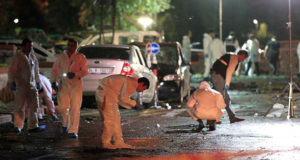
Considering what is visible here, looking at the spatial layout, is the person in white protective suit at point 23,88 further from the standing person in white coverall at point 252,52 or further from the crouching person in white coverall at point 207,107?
the standing person in white coverall at point 252,52

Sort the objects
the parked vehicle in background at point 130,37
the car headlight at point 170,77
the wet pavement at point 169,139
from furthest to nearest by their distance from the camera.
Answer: the parked vehicle in background at point 130,37 < the car headlight at point 170,77 < the wet pavement at point 169,139

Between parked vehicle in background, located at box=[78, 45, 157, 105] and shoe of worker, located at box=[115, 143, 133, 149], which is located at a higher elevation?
parked vehicle in background, located at box=[78, 45, 157, 105]

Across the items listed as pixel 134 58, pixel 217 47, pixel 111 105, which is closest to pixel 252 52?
pixel 217 47

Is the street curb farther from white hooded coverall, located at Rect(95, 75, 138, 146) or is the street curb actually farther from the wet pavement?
white hooded coverall, located at Rect(95, 75, 138, 146)

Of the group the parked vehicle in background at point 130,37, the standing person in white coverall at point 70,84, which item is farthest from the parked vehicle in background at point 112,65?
the parked vehicle in background at point 130,37

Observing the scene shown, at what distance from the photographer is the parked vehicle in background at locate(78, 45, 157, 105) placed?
1614 cm

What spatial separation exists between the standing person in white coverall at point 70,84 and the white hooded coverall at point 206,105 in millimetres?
2229

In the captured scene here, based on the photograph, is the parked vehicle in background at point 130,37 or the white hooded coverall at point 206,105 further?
the parked vehicle in background at point 130,37

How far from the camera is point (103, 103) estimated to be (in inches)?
395

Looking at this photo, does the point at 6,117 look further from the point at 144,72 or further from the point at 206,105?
the point at 206,105

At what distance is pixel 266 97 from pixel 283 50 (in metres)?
18.2

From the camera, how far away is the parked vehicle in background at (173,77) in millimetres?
19203

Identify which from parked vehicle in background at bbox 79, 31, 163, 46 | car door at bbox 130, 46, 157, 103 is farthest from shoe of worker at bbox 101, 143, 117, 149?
parked vehicle in background at bbox 79, 31, 163, 46

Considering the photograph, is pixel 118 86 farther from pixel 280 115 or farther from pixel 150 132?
pixel 280 115
